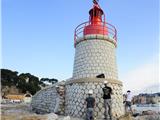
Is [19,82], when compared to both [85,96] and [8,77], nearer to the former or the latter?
[8,77]

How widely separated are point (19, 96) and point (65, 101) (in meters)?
35.5

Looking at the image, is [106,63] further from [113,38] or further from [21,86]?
[21,86]

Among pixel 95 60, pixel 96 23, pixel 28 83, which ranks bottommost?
pixel 28 83

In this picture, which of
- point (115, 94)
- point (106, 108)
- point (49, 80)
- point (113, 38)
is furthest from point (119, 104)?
point (49, 80)

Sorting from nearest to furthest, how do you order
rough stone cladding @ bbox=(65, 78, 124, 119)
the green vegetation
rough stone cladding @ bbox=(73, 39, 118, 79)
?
rough stone cladding @ bbox=(65, 78, 124, 119) → rough stone cladding @ bbox=(73, 39, 118, 79) → the green vegetation

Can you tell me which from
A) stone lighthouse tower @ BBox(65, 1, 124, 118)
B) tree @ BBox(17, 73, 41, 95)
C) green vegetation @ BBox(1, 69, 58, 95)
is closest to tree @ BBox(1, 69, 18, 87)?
green vegetation @ BBox(1, 69, 58, 95)

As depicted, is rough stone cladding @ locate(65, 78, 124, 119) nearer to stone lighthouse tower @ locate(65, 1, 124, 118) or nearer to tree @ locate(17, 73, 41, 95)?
stone lighthouse tower @ locate(65, 1, 124, 118)

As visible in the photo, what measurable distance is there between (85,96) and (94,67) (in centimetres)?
190

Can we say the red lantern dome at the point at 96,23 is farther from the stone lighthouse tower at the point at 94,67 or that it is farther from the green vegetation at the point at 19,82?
the green vegetation at the point at 19,82

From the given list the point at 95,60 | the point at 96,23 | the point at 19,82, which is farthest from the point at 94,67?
the point at 19,82

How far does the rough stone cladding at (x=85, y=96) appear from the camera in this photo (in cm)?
1317

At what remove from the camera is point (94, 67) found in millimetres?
14453

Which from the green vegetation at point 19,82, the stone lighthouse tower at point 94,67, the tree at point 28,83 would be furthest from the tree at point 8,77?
the stone lighthouse tower at point 94,67

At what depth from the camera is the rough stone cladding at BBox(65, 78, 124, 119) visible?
1317 cm
